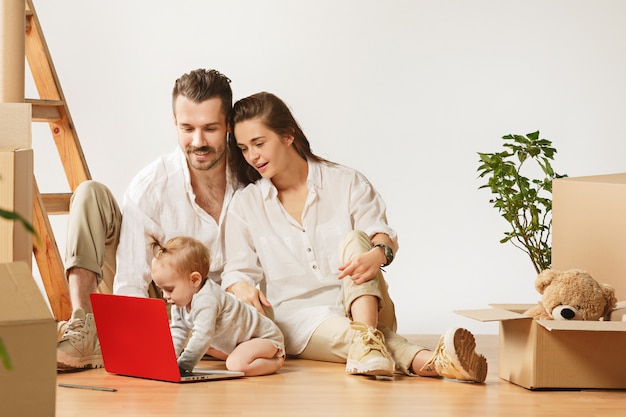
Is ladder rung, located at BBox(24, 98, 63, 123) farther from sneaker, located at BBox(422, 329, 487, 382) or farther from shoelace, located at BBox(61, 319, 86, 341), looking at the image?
sneaker, located at BBox(422, 329, 487, 382)

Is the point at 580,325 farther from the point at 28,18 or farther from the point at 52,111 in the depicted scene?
the point at 28,18

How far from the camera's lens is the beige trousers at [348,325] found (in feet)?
8.00

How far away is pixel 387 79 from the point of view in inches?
163

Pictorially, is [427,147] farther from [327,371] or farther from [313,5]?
[327,371]

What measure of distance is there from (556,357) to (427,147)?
→ 6.85 feet

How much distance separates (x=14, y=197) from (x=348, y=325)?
0.86m

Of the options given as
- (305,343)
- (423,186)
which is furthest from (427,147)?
(305,343)

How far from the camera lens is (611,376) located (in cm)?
215

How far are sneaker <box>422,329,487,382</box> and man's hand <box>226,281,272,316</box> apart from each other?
0.49 metres

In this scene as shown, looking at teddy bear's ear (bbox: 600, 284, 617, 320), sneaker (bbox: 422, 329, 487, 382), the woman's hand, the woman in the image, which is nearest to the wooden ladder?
the woman

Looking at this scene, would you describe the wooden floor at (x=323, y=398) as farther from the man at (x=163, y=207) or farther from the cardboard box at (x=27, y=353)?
the cardboard box at (x=27, y=353)

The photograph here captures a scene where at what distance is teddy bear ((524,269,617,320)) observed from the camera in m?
2.20

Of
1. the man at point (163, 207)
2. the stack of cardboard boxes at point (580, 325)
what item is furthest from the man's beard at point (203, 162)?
the stack of cardboard boxes at point (580, 325)

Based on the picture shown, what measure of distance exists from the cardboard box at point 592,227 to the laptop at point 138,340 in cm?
94
